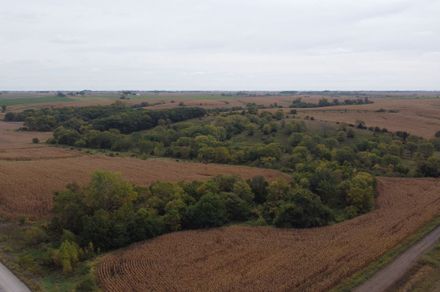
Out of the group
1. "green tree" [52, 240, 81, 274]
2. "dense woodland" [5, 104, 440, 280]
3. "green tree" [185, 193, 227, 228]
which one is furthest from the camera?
"green tree" [185, 193, 227, 228]

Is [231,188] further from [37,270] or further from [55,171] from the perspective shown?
[55,171]

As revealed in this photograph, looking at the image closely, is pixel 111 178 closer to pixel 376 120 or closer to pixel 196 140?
pixel 196 140

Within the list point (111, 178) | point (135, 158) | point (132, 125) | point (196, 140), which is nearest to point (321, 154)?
point (196, 140)

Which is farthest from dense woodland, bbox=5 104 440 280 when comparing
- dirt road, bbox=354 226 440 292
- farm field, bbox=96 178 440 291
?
dirt road, bbox=354 226 440 292

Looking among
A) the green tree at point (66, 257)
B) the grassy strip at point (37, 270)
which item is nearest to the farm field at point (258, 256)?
the grassy strip at point (37, 270)

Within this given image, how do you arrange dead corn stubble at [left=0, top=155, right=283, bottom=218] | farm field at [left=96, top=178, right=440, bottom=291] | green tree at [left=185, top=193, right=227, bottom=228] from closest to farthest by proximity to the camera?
farm field at [left=96, top=178, right=440, bottom=291]
green tree at [left=185, top=193, right=227, bottom=228]
dead corn stubble at [left=0, top=155, right=283, bottom=218]

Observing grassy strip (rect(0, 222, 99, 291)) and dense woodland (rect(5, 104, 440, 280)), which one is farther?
dense woodland (rect(5, 104, 440, 280))

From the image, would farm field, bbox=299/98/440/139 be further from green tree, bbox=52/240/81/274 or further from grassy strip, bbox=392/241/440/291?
→ green tree, bbox=52/240/81/274

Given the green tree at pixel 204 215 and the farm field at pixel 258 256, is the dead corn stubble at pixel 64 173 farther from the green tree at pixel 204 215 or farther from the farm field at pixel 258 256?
the farm field at pixel 258 256
